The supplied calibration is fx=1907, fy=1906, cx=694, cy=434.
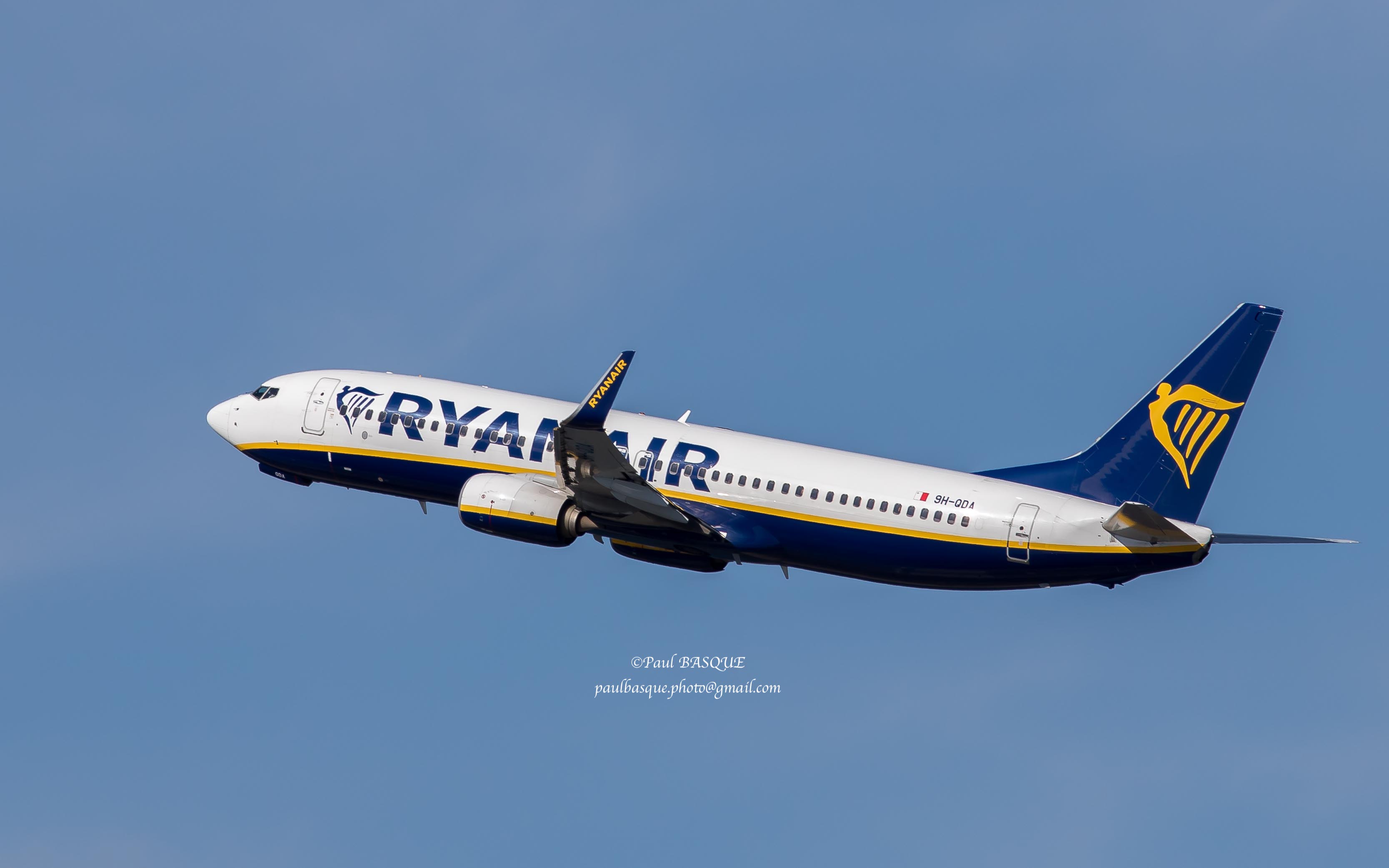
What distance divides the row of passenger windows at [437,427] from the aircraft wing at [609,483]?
61.7 inches

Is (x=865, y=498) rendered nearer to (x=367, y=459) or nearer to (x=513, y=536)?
(x=513, y=536)

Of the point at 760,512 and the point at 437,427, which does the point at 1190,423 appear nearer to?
the point at 760,512

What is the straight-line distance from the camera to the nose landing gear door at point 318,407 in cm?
5906

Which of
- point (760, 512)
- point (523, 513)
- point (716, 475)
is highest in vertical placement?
point (716, 475)

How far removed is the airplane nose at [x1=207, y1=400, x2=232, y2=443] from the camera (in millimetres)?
61844

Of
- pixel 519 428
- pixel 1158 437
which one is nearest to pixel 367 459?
pixel 519 428

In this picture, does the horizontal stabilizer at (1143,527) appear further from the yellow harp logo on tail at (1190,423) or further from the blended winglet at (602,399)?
the blended winglet at (602,399)

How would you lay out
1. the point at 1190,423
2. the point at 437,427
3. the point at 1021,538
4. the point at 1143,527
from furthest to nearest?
the point at 437,427, the point at 1190,423, the point at 1021,538, the point at 1143,527

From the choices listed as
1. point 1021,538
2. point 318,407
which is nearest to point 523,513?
point 318,407

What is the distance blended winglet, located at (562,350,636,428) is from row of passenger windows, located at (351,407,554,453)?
5.23 meters

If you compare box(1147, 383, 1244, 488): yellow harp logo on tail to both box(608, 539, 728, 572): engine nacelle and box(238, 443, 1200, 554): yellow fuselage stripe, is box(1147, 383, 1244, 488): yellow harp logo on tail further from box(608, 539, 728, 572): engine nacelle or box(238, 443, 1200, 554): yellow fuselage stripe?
box(608, 539, 728, 572): engine nacelle

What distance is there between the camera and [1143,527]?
4819 centimetres

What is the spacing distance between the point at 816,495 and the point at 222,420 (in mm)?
21252

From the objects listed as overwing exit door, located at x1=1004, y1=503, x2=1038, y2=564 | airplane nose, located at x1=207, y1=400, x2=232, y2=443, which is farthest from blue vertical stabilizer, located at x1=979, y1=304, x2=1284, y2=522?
airplane nose, located at x1=207, y1=400, x2=232, y2=443
